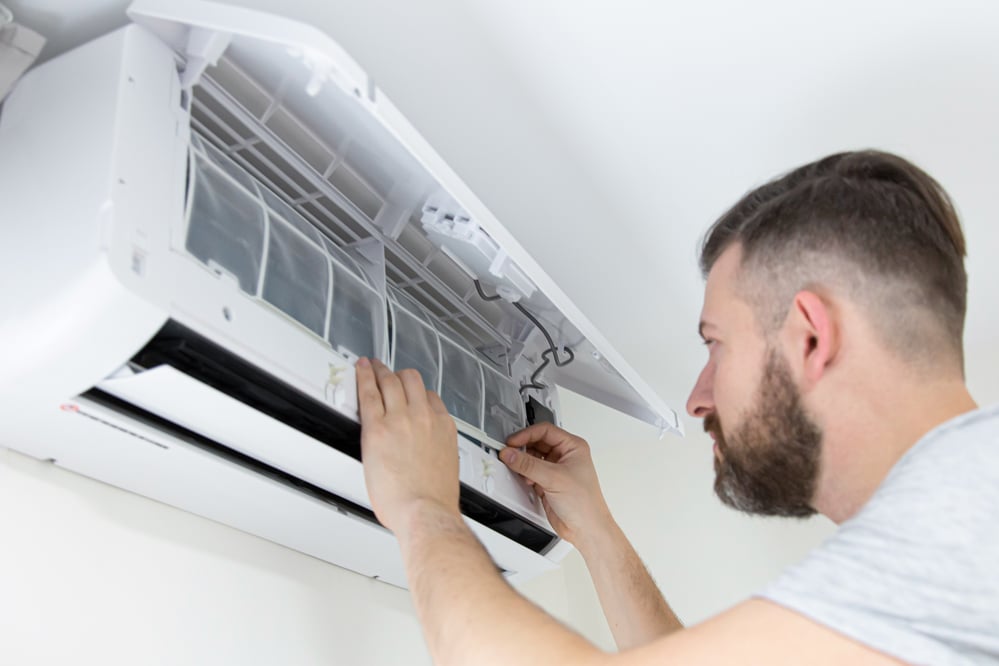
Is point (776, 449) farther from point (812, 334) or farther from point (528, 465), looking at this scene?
point (528, 465)

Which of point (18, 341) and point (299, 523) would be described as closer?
point (18, 341)

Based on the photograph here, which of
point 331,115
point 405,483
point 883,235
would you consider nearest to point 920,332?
point 883,235

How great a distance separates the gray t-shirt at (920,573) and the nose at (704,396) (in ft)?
1.42

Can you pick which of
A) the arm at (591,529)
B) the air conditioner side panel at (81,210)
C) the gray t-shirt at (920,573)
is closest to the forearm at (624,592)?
the arm at (591,529)

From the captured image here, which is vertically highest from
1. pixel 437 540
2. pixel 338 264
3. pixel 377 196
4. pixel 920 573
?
pixel 377 196

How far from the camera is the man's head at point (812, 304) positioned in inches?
40.3

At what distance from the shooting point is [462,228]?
1.16m

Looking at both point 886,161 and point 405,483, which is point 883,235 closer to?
point 886,161

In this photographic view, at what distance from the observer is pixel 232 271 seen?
97cm

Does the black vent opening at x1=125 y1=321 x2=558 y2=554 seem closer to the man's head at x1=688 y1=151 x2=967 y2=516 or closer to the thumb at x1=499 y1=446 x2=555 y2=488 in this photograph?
the thumb at x1=499 y1=446 x2=555 y2=488

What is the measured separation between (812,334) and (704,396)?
24 cm

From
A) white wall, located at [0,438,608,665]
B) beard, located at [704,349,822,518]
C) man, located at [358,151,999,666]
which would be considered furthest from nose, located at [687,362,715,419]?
white wall, located at [0,438,608,665]

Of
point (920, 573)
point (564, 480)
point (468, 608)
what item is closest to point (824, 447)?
point (920, 573)

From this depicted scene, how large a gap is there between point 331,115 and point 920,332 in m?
0.71
